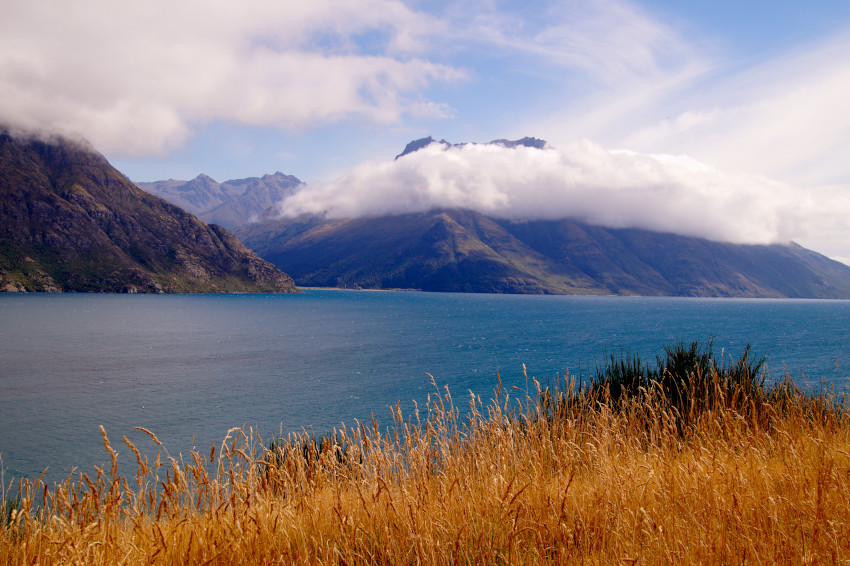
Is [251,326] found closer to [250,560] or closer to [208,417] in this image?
[208,417]

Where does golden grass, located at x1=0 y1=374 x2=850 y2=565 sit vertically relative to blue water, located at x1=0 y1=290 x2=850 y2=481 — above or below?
above

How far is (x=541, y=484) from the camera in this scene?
5902 millimetres

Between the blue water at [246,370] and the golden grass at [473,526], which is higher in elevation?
the golden grass at [473,526]

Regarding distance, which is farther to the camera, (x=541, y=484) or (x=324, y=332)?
(x=324, y=332)

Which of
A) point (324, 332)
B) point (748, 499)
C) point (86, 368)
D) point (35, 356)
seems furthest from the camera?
point (324, 332)

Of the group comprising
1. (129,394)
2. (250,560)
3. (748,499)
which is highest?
(748,499)

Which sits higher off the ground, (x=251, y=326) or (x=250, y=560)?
(x=250, y=560)

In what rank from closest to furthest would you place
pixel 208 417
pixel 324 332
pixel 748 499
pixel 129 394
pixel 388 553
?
1. pixel 388 553
2. pixel 748 499
3. pixel 208 417
4. pixel 129 394
5. pixel 324 332

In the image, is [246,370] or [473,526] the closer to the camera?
[473,526]

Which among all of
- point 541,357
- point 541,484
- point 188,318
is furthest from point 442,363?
point 188,318

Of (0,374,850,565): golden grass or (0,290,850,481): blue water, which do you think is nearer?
(0,374,850,565): golden grass

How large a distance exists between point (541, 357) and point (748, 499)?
60.4m

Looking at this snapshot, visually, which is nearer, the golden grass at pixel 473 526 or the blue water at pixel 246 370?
the golden grass at pixel 473 526

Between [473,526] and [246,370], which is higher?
[473,526]
